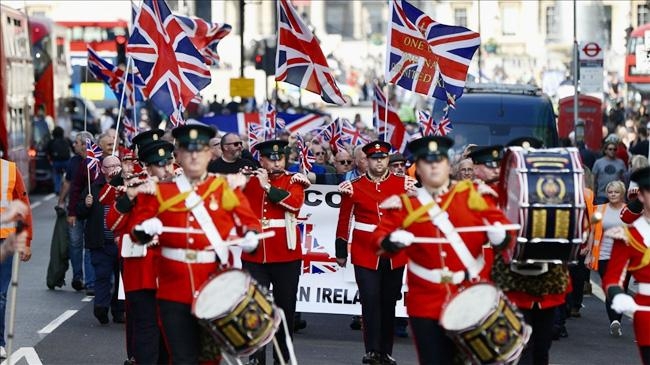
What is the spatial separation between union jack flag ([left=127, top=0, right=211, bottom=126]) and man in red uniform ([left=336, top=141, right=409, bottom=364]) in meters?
5.43

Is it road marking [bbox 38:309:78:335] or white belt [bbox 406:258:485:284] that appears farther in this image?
road marking [bbox 38:309:78:335]

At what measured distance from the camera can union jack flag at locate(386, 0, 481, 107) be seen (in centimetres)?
1897

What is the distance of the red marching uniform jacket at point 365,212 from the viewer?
Answer: 47.4 ft

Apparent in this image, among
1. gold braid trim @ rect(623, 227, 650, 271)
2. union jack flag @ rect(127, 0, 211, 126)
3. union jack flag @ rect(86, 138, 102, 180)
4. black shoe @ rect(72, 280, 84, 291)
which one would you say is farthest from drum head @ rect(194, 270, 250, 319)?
black shoe @ rect(72, 280, 84, 291)

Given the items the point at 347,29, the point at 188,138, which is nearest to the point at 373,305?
the point at 188,138

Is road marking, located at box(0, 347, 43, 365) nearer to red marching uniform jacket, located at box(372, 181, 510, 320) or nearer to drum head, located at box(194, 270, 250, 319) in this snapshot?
drum head, located at box(194, 270, 250, 319)

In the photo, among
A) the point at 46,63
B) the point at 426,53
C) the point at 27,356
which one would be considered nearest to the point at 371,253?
the point at 27,356

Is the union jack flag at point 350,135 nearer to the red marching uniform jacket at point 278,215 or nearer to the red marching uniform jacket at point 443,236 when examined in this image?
the red marching uniform jacket at point 278,215

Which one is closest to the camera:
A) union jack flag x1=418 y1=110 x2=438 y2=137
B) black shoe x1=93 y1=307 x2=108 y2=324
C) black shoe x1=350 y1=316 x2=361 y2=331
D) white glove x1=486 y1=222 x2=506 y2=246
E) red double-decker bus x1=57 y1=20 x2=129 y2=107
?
white glove x1=486 y1=222 x2=506 y2=246

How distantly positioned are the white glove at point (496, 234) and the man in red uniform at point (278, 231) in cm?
363

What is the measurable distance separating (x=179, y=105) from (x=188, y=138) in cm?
871

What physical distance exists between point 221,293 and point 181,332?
0.54 m

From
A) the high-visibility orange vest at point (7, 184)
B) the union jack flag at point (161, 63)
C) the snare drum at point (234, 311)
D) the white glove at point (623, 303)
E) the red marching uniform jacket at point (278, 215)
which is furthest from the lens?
the union jack flag at point (161, 63)

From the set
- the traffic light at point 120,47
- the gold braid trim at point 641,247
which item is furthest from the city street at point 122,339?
the traffic light at point 120,47
